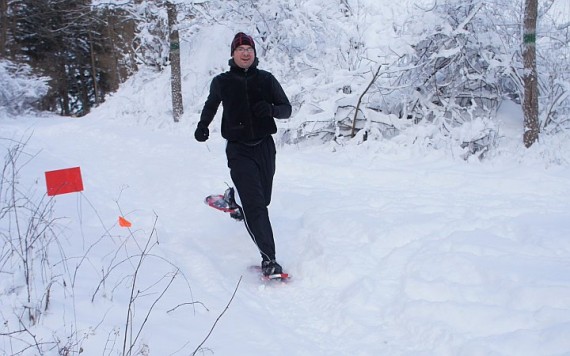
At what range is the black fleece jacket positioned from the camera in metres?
3.43

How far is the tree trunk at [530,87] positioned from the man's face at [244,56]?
16.9 ft

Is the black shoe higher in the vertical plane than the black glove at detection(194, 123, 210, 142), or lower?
lower

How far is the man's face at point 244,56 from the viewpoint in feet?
11.0

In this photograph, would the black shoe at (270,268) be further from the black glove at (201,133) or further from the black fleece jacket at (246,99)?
the black glove at (201,133)

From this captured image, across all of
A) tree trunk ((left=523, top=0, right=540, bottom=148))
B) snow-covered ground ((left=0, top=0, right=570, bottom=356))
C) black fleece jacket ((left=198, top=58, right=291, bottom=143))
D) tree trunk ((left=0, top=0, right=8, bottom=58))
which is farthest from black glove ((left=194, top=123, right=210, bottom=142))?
tree trunk ((left=0, top=0, right=8, bottom=58))

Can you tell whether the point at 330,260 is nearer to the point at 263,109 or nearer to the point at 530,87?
the point at 263,109

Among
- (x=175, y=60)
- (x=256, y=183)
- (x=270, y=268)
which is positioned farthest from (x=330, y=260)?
(x=175, y=60)

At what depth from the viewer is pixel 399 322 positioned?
2586 mm

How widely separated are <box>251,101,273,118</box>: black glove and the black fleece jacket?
0.12ft

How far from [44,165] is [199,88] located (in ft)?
23.5

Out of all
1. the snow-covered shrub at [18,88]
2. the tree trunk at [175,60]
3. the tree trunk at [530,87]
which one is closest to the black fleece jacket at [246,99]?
the tree trunk at [530,87]

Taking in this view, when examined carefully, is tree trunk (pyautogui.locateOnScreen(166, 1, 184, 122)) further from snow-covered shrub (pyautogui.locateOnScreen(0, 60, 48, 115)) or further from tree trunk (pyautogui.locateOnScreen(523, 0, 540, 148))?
snow-covered shrub (pyautogui.locateOnScreen(0, 60, 48, 115))

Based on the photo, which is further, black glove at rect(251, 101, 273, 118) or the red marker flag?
the red marker flag

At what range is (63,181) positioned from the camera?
146 inches
